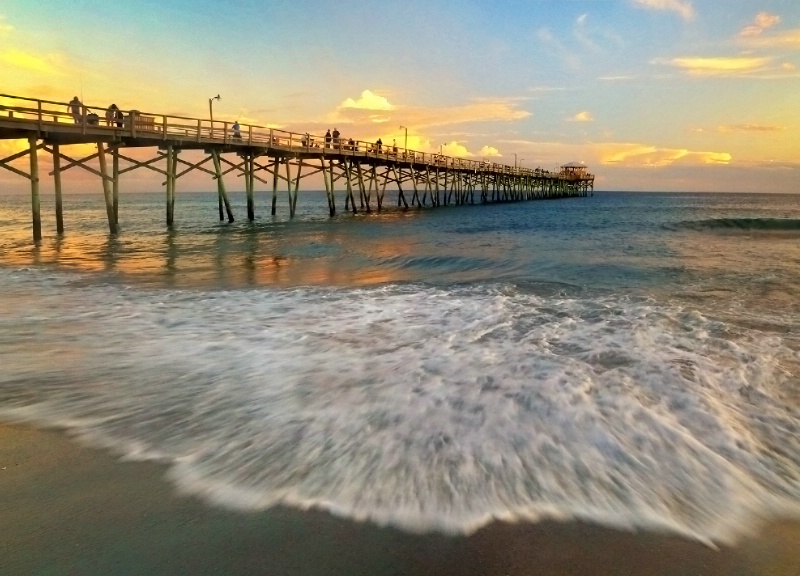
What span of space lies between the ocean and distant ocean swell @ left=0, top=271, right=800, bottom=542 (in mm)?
21

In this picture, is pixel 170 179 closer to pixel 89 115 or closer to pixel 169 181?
pixel 169 181

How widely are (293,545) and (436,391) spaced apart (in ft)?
7.23

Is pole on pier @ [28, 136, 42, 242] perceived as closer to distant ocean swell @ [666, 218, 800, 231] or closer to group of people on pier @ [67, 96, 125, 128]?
group of people on pier @ [67, 96, 125, 128]

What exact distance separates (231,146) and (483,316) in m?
20.5

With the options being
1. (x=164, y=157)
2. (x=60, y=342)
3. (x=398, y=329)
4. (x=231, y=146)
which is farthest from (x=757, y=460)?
(x=231, y=146)

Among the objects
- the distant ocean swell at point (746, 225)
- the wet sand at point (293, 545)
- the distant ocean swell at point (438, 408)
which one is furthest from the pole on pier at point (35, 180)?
the distant ocean swell at point (746, 225)

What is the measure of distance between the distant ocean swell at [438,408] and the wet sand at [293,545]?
0.44 feet

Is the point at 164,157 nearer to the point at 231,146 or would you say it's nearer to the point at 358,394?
the point at 231,146

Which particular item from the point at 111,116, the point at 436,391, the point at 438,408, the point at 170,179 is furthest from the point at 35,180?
the point at 438,408

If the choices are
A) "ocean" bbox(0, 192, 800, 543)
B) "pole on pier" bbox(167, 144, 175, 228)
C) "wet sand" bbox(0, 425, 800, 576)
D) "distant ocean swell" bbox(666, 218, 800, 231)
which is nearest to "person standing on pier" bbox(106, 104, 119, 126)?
"pole on pier" bbox(167, 144, 175, 228)

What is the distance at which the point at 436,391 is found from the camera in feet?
14.8

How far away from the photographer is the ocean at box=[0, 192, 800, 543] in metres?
2.97

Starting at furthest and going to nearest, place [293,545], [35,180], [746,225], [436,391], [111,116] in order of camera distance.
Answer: [746,225] → [111,116] → [35,180] → [436,391] → [293,545]

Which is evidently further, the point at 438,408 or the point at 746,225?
the point at 746,225
